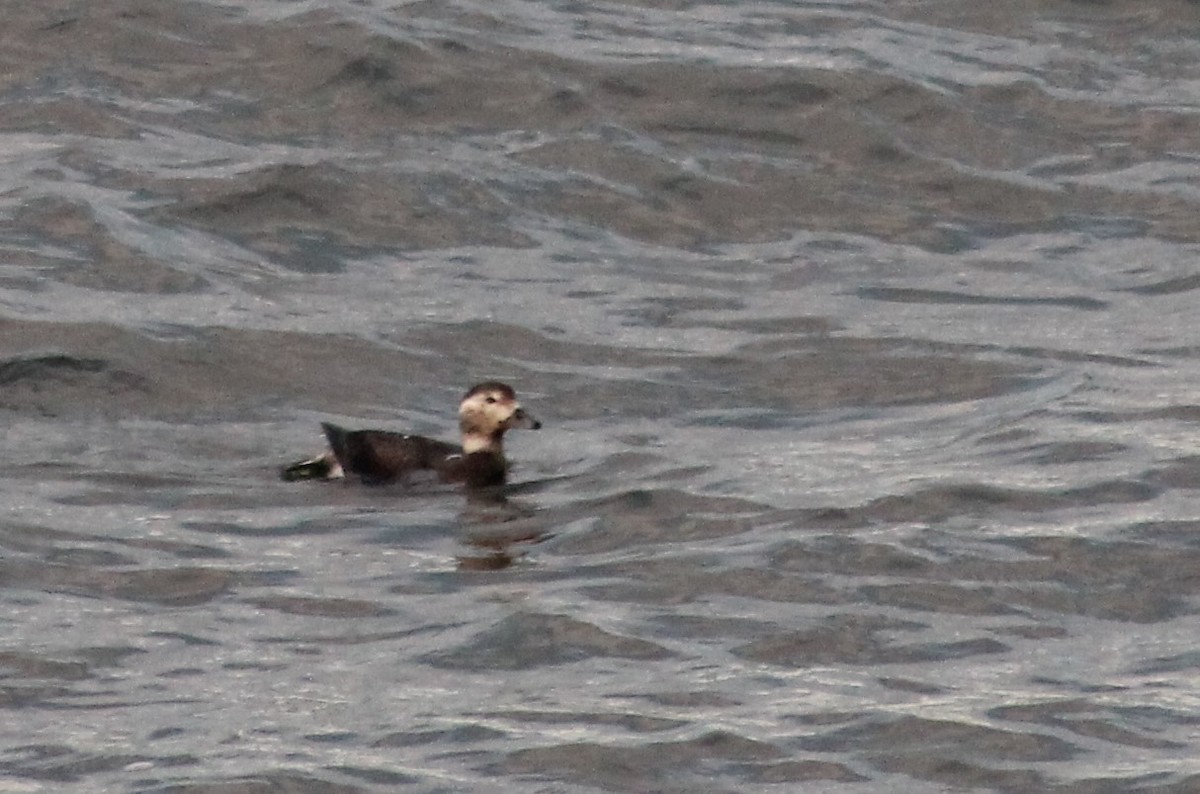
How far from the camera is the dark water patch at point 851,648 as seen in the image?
9.73 m

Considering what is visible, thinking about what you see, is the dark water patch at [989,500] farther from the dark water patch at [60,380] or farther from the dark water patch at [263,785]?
the dark water patch at [60,380]

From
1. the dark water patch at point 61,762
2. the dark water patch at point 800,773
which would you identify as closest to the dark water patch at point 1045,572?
the dark water patch at point 800,773

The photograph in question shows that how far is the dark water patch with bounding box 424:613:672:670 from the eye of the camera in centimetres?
967

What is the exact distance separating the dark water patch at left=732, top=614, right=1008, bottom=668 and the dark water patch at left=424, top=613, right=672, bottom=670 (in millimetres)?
376

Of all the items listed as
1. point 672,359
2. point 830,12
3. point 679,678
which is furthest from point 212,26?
point 679,678

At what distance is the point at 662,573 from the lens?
35.3 ft

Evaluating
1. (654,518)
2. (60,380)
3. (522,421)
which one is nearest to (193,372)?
(60,380)

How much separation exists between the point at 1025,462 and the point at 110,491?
4009 mm

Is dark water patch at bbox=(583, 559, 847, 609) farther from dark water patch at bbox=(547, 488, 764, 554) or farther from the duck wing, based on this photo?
the duck wing

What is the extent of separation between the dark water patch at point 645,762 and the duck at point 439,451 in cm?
359

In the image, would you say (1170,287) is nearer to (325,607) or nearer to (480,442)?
(480,442)

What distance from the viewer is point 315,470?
40.8 feet

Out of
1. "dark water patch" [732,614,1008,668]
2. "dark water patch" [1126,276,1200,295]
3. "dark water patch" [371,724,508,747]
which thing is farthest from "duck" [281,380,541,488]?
"dark water patch" [1126,276,1200,295]

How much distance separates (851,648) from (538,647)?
1.09 m
